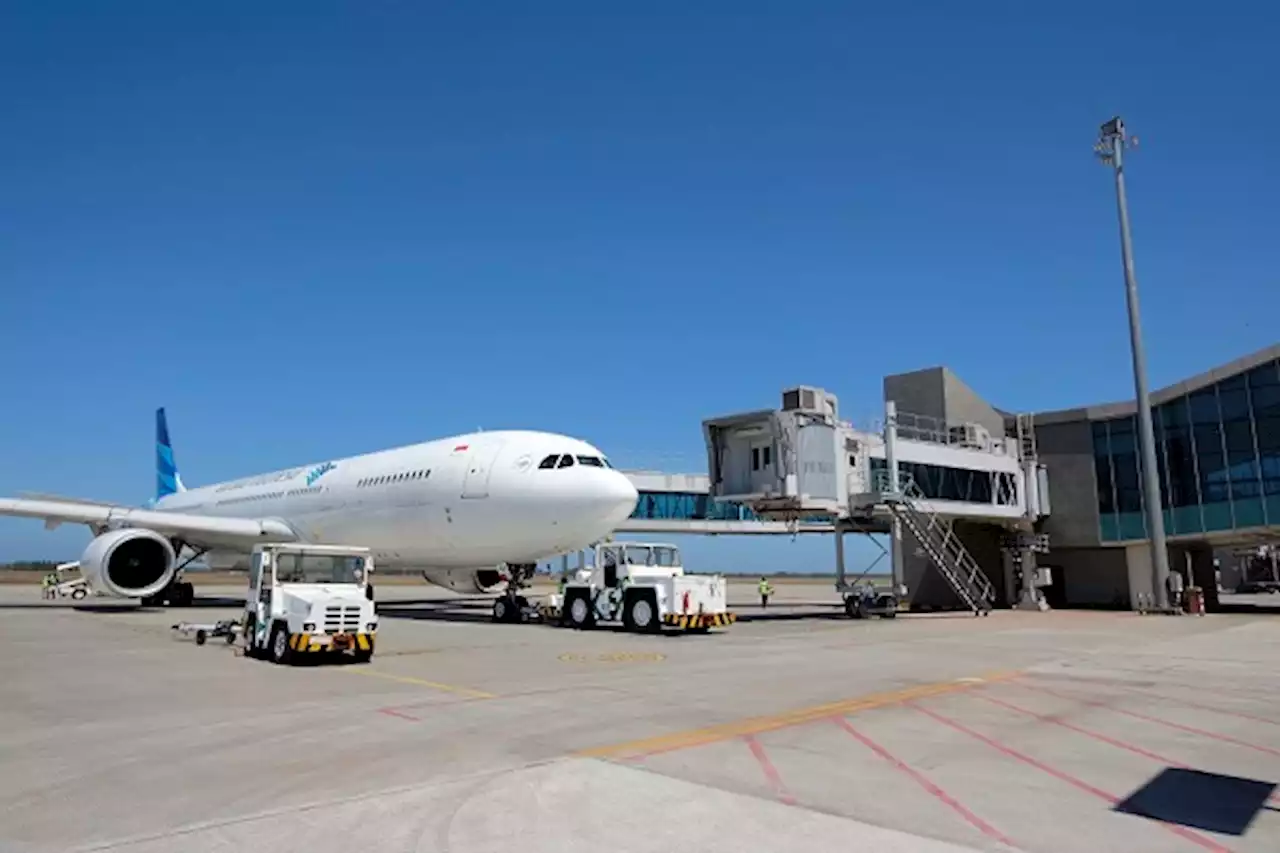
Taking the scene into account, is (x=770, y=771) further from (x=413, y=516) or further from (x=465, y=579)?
(x=465, y=579)

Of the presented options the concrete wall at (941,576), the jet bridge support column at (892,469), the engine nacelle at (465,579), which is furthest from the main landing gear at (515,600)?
the concrete wall at (941,576)

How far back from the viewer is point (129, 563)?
30281 mm

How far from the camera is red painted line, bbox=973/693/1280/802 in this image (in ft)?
27.4

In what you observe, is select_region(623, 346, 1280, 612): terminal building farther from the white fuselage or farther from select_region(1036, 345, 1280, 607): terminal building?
the white fuselage

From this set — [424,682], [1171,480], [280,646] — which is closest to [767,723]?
[424,682]

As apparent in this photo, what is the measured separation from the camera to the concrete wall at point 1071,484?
38531 mm

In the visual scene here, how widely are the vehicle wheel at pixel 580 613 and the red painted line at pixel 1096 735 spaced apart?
521 inches

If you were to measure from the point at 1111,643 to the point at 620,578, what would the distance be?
37.5 feet

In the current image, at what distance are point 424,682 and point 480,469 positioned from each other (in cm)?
1180

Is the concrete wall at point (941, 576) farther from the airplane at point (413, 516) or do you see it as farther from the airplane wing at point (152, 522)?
the airplane wing at point (152, 522)

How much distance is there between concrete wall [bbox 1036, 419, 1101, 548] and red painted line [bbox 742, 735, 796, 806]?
33.8 m

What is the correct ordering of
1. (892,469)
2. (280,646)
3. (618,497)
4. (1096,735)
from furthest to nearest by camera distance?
(892,469) → (618,497) → (280,646) → (1096,735)

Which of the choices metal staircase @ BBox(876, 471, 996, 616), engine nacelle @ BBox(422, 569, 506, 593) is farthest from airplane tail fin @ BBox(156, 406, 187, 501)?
metal staircase @ BBox(876, 471, 996, 616)

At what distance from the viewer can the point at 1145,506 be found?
34.9m
